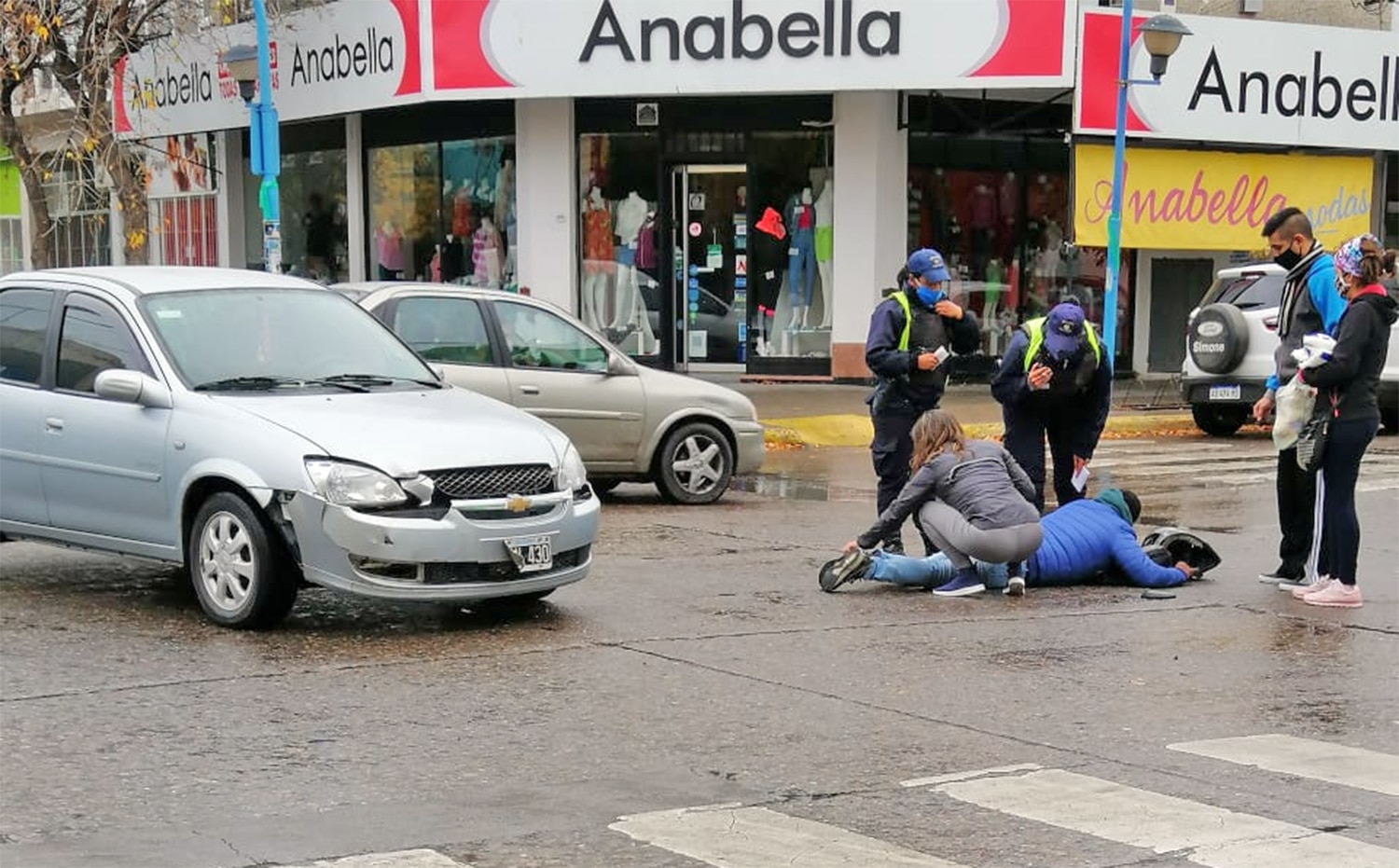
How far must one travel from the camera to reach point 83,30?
72.0 ft

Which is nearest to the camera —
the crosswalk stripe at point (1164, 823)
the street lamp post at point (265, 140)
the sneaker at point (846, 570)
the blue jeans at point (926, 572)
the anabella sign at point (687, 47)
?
the crosswalk stripe at point (1164, 823)

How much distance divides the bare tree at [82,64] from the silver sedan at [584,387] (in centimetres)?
982

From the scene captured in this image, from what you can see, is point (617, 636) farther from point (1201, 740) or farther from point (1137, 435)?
point (1137, 435)

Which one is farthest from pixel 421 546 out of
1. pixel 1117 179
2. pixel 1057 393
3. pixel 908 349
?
pixel 1117 179

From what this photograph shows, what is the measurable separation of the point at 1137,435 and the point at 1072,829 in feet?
50.0

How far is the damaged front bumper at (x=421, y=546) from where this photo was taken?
7.65 metres

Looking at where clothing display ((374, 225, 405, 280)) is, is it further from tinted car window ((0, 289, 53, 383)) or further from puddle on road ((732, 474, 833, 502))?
tinted car window ((0, 289, 53, 383))

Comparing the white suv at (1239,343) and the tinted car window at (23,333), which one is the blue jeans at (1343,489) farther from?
the white suv at (1239,343)

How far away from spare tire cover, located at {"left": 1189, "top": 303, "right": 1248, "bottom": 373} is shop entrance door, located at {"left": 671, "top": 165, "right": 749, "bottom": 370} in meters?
7.10

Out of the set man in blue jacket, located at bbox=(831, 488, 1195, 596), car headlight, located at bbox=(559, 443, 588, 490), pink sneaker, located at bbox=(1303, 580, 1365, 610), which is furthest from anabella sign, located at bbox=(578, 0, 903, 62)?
car headlight, located at bbox=(559, 443, 588, 490)

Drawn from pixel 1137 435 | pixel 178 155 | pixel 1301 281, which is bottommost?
pixel 1137 435

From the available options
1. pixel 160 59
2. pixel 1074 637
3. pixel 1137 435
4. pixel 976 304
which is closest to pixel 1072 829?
pixel 1074 637

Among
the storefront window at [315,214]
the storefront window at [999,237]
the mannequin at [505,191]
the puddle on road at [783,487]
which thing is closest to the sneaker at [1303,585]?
the puddle on road at [783,487]

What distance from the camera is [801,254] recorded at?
23.2 metres
